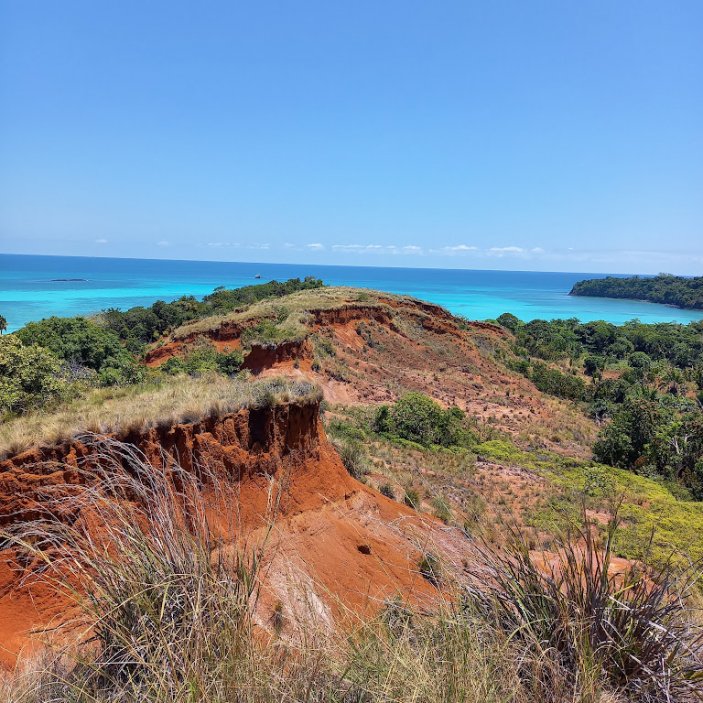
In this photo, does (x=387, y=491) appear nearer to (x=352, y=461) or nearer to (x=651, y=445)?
(x=352, y=461)

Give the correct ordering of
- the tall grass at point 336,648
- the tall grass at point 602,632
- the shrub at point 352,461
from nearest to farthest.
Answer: the tall grass at point 336,648 < the tall grass at point 602,632 < the shrub at point 352,461

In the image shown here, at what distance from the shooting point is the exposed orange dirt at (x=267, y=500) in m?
6.69

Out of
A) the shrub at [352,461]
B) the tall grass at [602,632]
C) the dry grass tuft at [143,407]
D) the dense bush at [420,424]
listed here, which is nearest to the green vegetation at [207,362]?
the dense bush at [420,424]

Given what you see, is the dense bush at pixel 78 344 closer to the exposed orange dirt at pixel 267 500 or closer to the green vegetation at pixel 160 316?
the green vegetation at pixel 160 316

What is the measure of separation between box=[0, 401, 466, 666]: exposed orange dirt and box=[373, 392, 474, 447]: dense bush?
11893 mm

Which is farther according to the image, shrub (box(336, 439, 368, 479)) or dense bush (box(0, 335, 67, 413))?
shrub (box(336, 439, 368, 479))

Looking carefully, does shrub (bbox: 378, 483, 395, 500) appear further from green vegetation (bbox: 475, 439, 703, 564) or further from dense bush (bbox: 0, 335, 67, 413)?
dense bush (bbox: 0, 335, 67, 413)

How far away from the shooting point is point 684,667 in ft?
12.4

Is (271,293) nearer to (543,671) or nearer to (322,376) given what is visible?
(322,376)

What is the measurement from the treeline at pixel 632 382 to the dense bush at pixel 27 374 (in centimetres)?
2650

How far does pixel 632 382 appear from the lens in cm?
5184

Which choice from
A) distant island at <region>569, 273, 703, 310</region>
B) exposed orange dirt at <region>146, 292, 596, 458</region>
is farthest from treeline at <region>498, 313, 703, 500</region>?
distant island at <region>569, 273, 703, 310</region>

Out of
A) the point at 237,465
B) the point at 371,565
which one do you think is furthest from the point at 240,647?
the point at 371,565

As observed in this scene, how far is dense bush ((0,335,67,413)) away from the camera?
38.7 feet
